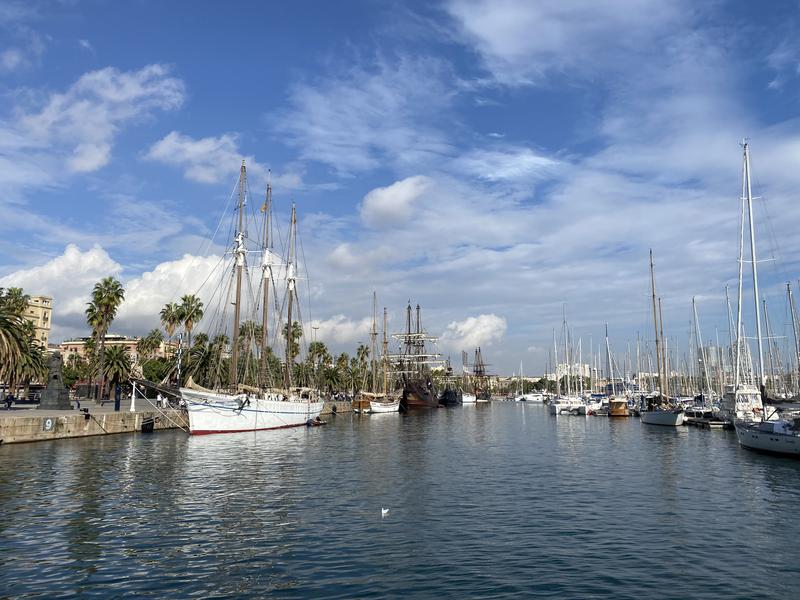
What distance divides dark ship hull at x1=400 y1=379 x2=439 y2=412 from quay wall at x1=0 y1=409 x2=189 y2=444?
2803 inches

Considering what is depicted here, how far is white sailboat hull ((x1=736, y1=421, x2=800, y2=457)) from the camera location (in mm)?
38688

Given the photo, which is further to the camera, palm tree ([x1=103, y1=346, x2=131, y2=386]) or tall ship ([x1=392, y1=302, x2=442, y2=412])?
tall ship ([x1=392, y1=302, x2=442, y2=412])

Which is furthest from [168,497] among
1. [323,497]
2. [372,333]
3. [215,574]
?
[372,333]

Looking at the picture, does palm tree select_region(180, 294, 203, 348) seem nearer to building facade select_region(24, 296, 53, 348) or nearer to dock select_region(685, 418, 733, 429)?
dock select_region(685, 418, 733, 429)

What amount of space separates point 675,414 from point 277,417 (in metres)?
48.2

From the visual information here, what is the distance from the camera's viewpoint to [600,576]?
15664 mm

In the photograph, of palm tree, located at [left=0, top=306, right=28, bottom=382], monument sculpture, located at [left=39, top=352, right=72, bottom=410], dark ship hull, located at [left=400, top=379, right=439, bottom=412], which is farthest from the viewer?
dark ship hull, located at [left=400, top=379, right=439, bottom=412]

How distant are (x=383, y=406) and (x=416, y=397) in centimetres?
2147

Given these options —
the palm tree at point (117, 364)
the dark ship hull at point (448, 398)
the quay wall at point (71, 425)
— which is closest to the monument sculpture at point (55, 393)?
the quay wall at point (71, 425)

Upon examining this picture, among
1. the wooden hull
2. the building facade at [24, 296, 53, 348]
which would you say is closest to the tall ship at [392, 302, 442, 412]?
the wooden hull

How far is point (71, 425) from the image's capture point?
1941 inches

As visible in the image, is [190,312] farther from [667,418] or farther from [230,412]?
[667,418]

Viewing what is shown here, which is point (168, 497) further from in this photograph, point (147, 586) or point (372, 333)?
point (372, 333)

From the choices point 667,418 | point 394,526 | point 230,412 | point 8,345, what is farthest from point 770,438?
point 8,345
